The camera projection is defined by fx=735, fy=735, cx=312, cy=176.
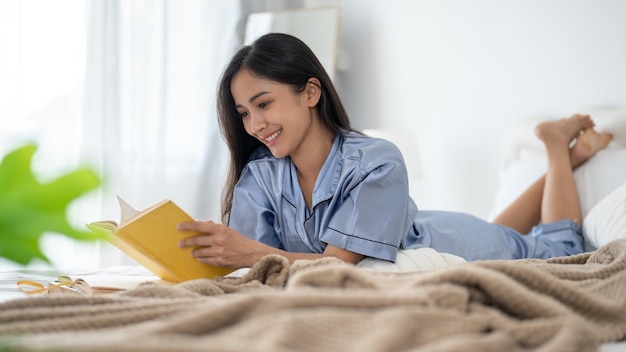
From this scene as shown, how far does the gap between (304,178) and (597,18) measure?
4.60 ft

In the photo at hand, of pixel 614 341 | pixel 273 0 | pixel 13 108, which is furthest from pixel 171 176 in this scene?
pixel 614 341

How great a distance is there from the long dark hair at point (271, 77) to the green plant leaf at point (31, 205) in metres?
1.58

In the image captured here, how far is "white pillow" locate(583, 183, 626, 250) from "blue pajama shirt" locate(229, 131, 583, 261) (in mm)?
99

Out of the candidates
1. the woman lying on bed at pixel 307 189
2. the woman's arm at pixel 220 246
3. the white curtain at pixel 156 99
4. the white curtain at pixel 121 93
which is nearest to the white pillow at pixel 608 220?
the woman lying on bed at pixel 307 189

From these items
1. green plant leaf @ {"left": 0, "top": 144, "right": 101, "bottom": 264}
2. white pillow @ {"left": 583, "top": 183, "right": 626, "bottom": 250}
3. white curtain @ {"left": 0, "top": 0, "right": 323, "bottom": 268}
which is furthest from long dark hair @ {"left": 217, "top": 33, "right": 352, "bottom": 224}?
green plant leaf @ {"left": 0, "top": 144, "right": 101, "bottom": 264}

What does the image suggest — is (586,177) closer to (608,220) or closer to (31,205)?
(608,220)

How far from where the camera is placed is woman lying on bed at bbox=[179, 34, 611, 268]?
1.76m

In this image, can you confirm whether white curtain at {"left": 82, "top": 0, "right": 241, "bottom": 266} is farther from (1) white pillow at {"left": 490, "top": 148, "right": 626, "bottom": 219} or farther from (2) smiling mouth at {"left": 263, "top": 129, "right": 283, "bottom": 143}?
(1) white pillow at {"left": 490, "top": 148, "right": 626, "bottom": 219}

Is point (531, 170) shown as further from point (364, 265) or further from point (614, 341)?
point (614, 341)

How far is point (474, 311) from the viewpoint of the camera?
96 cm

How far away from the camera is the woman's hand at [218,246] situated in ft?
5.31

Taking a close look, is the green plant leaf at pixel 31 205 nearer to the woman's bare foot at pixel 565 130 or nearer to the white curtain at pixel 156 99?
the woman's bare foot at pixel 565 130

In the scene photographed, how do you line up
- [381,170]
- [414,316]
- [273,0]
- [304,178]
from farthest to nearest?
1. [273,0]
2. [304,178]
3. [381,170]
4. [414,316]

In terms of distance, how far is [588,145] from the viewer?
2.44 metres
